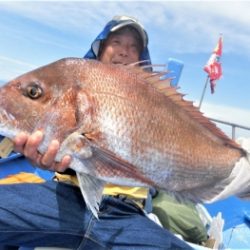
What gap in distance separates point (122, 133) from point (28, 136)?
0.43 m

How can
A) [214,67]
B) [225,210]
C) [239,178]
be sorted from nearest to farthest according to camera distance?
[239,178] → [225,210] → [214,67]

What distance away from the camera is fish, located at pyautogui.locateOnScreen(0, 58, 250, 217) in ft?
6.22

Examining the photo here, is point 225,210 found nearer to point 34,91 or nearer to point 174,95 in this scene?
point 174,95

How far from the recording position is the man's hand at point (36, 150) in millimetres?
1938

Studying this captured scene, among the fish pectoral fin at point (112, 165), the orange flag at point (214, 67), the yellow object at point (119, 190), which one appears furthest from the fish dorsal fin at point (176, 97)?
the orange flag at point (214, 67)

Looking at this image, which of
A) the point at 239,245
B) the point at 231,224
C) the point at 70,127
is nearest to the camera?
the point at 70,127

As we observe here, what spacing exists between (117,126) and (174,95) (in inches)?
14.0

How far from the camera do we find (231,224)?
4.31 m

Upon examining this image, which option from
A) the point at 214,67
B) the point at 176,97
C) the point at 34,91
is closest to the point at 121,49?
the point at 176,97

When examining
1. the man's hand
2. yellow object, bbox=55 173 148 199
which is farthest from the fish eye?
yellow object, bbox=55 173 148 199

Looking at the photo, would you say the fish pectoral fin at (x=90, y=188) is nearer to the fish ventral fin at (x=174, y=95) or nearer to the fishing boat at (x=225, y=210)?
the fish ventral fin at (x=174, y=95)

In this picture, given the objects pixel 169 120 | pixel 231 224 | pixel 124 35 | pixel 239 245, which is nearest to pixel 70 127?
pixel 169 120

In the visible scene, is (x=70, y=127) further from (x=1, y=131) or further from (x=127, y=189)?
(x=127, y=189)

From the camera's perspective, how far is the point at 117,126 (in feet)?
6.22
